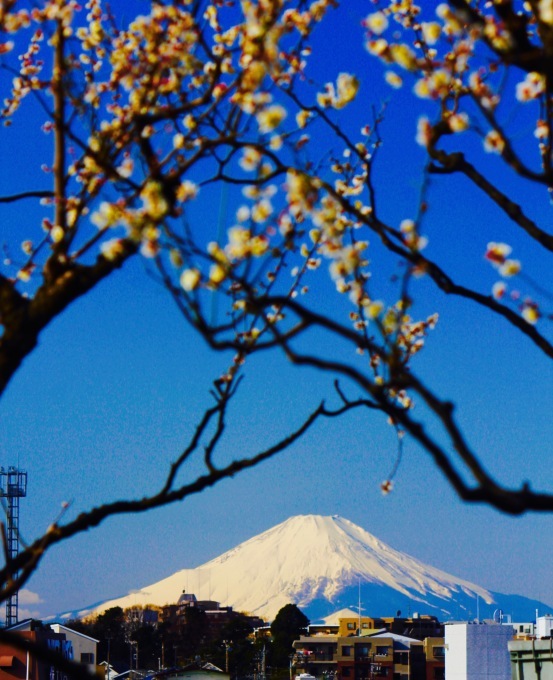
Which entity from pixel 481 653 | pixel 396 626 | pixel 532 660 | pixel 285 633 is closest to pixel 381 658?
pixel 285 633

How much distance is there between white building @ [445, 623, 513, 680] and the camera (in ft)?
119

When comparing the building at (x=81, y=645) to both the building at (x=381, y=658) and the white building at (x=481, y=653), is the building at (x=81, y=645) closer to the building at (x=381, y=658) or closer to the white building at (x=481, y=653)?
the building at (x=381, y=658)

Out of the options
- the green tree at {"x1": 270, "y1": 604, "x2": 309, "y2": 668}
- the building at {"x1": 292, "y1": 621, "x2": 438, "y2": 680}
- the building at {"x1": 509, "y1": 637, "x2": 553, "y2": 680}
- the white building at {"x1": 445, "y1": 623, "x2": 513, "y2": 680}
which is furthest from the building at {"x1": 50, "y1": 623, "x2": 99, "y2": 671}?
the building at {"x1": 509, "y1": 637, "x2": 553, "y2": 680}

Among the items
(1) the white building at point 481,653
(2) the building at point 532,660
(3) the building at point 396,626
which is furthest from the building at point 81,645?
(2) the building at point 532,660

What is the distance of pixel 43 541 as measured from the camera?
4457mm

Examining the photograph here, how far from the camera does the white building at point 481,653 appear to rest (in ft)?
119

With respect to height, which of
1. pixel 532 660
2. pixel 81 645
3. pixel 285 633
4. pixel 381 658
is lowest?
pixel 381 658

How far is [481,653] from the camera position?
3662cm

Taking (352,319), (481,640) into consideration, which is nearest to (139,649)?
(481,640)

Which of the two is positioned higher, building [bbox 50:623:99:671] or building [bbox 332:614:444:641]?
building [bbox 332:614:444:641]

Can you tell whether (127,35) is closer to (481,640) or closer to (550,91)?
(550,91)

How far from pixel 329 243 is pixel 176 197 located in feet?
2.68

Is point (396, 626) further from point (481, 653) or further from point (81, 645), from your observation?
point (481, 653)

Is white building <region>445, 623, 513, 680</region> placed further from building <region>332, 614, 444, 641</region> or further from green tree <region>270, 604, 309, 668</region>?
building <region>332, 614, 444, 641</region>
